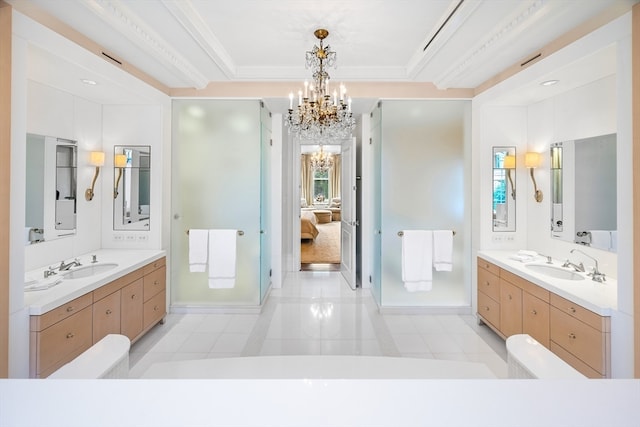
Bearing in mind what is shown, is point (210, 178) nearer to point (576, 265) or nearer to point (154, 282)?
point (154, 282)

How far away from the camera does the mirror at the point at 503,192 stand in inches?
128

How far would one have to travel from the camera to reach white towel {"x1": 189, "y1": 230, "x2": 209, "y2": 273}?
11.1 ft

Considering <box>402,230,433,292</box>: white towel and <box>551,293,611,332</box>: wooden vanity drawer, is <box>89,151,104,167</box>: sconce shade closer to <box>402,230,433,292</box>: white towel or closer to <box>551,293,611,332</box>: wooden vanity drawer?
<box>402,230,433,292</box>: white towel

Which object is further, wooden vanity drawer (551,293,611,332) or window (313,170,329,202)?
window (313,170,329,202)

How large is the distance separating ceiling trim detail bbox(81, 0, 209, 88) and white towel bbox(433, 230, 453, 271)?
117 inches


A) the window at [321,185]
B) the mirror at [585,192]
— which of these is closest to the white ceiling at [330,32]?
the mirror at [585,192]

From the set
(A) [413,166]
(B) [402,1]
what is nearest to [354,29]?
(B) [402,1]

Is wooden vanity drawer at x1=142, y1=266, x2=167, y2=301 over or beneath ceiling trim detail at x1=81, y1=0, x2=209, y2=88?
beneath

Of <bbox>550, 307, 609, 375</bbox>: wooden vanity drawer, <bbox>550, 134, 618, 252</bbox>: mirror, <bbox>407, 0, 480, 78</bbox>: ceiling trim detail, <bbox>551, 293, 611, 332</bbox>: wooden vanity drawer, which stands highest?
<bbox>407, 0, 480, 78</bbox>: ceiling trim detail

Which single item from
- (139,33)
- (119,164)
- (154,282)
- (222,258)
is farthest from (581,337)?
(119,164)

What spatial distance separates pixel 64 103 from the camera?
2715 millimetres

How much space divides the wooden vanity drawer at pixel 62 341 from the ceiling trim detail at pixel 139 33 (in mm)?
1901

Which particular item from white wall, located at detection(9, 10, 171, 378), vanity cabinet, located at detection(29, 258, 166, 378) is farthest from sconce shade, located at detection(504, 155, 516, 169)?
vanity cabinet, located at detection(29, 258, 166, 378)

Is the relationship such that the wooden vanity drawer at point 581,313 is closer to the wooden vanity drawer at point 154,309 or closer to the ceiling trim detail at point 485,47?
the ceiling trim detail at point 485,47
